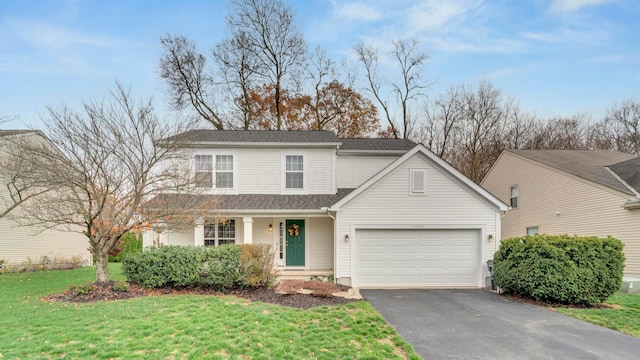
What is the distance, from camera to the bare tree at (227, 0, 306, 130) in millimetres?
24578

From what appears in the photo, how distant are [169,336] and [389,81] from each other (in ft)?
79.4

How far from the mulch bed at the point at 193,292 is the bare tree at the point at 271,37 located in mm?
16716

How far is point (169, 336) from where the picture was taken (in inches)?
223

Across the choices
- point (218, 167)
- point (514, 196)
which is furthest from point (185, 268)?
point (514, 196)

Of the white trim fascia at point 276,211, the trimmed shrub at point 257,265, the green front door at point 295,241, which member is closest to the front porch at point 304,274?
the green front door at point 295,241

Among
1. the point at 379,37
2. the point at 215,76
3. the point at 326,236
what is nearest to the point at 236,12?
the point at 215,76

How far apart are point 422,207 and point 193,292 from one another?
26.1 feet

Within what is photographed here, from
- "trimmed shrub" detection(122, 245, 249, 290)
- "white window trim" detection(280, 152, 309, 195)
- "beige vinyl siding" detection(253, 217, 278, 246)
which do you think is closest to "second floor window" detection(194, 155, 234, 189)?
"beige vinyl siding" detection(253, 217, 278, 246)

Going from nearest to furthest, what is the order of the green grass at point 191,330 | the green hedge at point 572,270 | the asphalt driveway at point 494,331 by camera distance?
the green grass at point 191,330, the asphalt driveway at point 494,331, the green hedge at point 572,270

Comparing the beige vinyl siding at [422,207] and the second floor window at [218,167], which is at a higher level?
the second floor window at [218,167]

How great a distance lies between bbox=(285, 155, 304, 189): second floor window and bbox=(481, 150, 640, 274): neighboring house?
36.7ft

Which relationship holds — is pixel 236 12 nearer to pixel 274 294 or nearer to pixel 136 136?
pixel 136 136

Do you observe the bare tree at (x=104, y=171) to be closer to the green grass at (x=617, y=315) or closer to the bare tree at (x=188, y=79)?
the green grass at (x=617, y=315)

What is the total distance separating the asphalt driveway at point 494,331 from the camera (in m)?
5.57
